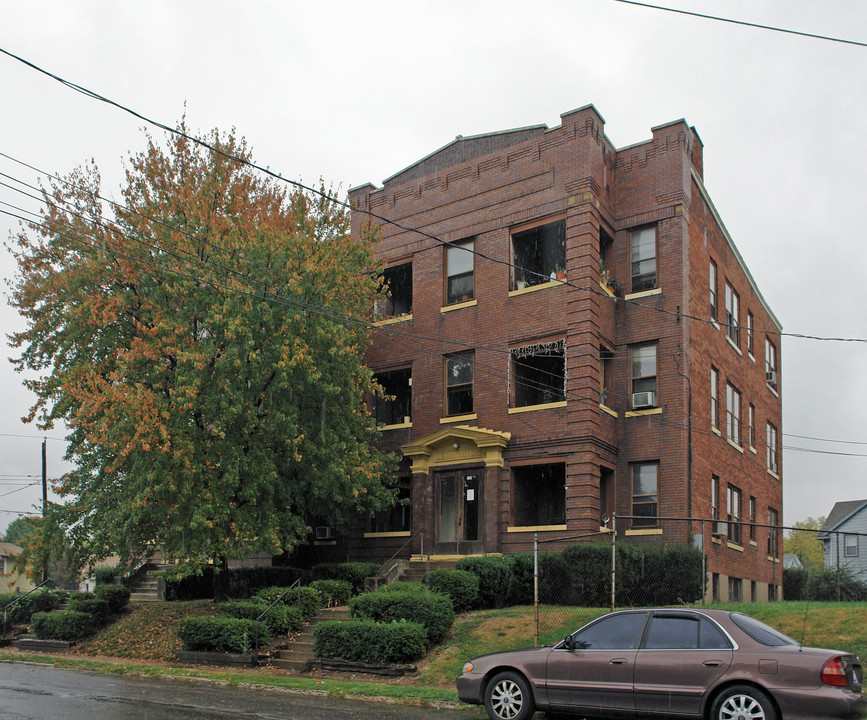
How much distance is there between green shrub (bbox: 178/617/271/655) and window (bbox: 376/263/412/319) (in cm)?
1319

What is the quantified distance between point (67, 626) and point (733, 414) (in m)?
22.0

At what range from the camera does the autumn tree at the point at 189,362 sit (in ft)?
67.3

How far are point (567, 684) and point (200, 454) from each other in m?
12.2

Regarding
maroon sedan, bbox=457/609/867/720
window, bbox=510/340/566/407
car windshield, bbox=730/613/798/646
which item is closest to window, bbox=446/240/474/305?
window, bbox=510/340/566/407

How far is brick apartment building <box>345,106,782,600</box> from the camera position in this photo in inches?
989

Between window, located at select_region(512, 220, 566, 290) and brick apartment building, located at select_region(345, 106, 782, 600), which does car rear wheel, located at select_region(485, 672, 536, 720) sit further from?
window, located at select_region(512, 220, 566, 290)

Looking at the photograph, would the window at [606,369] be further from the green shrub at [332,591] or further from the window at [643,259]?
the green shrub at [332,591]

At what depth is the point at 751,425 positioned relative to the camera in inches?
1316

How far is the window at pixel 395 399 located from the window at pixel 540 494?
531cm

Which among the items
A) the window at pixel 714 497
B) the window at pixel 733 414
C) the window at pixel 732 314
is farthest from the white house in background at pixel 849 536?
the window at pixel 714 497

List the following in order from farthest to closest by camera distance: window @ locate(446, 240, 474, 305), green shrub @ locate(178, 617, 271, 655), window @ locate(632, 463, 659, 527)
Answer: window @ locate(446, 240, 474, 305) < window @ locate(632, 463, 659, 527) < green shrub @ locate(178, 617, 271, 655)

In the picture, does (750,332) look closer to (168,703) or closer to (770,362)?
(770,362)

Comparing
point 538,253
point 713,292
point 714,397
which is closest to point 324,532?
point 538,253

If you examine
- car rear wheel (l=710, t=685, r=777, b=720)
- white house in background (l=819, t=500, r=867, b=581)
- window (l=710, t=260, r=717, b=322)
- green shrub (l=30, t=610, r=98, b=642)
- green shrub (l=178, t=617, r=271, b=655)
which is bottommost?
white house in background (l=819, t=500, r=867, b=581)
